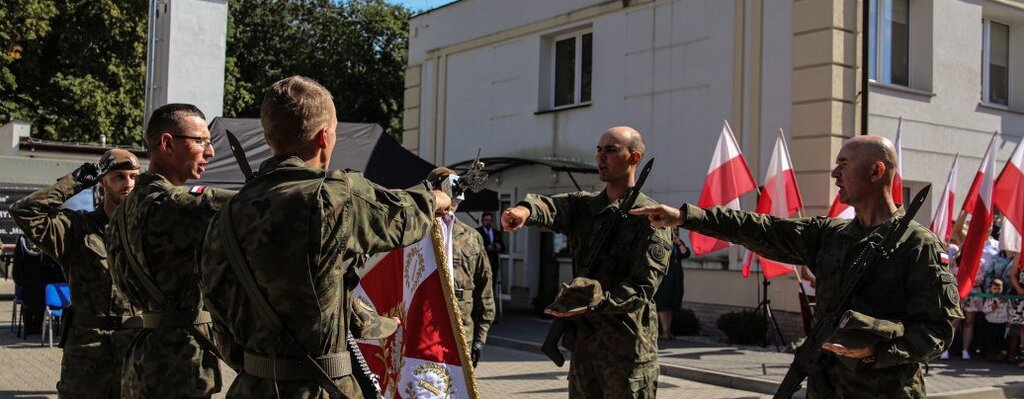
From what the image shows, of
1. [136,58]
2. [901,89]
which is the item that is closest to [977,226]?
[901,89]

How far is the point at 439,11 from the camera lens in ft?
70.3

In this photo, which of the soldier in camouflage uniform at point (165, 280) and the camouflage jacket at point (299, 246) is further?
the soldier in camouflage uniform at point (165, 280)

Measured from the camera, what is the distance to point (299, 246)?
287cm

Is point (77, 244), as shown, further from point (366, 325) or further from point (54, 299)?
point (54, 299)

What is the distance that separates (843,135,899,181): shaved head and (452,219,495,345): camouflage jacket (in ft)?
11.5

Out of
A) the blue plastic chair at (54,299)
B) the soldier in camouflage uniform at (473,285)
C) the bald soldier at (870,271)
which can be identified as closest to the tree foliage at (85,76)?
the blue plastic chair at (54,299)

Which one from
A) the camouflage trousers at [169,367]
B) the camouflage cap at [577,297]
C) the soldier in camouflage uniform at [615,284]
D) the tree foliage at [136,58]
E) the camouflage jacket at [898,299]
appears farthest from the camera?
the tree foliage at [136,58]

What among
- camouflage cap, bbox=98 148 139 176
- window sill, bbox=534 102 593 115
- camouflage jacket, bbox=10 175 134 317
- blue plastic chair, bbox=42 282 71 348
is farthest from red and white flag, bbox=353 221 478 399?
window sill, bbox=534 102 593 115

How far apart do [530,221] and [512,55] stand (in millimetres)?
14921

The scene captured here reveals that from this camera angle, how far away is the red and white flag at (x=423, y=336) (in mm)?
4965

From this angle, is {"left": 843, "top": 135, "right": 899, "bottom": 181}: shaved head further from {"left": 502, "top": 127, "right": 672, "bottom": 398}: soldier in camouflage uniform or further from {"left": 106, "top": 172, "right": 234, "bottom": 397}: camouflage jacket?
{"left": 106, "top": 172, "right": 234, "bottom": 397}: camouflage jacket

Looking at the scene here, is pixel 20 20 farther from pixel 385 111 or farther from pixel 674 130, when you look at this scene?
pixel 674 130

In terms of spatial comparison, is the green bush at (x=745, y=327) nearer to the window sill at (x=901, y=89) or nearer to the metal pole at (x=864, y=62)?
the metal pole at (x=864, y=62)

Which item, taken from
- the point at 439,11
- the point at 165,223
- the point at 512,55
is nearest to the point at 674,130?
the point at 512,55
